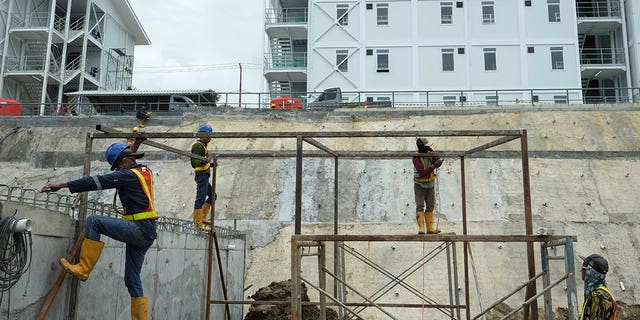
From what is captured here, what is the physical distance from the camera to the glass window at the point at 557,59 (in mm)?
33562

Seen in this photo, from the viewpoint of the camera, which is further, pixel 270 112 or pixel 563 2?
pixel 563 2

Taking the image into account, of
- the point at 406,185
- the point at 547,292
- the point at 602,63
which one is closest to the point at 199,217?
the point at 547,292

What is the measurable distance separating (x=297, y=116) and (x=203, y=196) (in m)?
13.9

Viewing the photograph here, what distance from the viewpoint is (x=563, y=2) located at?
34281 mm

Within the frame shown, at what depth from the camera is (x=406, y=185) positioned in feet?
63.8

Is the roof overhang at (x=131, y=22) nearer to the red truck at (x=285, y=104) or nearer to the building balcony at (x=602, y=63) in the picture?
the red truck at (x=285, y=104)

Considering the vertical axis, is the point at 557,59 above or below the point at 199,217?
above

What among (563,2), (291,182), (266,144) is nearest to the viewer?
(291,182)

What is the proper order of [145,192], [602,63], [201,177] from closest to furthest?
[145,192] < [201,177] < [602,63]

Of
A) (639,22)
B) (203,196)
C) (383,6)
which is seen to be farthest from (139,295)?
(639,22)

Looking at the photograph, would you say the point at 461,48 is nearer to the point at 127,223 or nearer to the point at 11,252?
the point at 127,223

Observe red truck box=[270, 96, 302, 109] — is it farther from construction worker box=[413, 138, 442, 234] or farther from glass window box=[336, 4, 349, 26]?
construction worker box=[413, 138, 442, 234]

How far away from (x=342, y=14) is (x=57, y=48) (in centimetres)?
1960

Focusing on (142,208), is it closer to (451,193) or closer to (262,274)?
(262,274)
